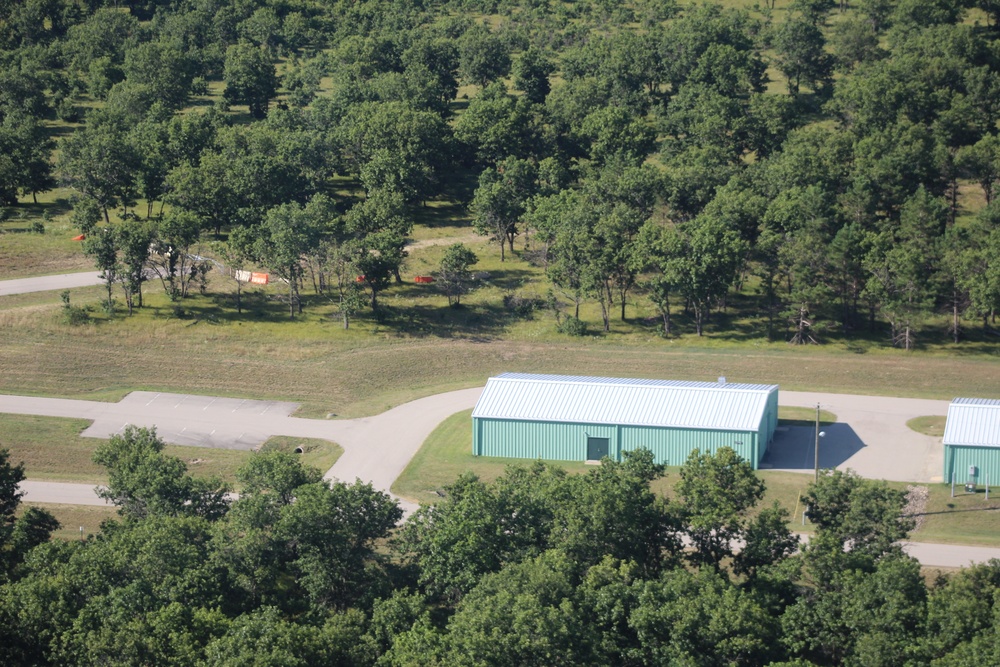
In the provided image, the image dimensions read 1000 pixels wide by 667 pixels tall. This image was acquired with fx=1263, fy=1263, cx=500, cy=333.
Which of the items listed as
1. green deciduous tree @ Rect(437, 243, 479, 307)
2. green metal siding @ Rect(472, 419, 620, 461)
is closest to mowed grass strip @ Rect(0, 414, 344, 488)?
green metal siding @ Rect(472, 419, 620, 461)

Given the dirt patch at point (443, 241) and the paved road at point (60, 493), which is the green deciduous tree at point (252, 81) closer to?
the dirt patch at point (443, 241)

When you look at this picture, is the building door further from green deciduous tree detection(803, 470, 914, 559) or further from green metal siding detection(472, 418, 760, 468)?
green deciduous tree detection(803, 470, 914, 559)

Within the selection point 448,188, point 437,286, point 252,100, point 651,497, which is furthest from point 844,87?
point 651,497

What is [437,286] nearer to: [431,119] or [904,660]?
[431,119]

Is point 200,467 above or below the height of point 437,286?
below

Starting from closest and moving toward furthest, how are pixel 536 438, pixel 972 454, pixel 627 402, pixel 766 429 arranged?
pixel 972 454
pixel 766 429
pixel 536 438
pixel 627 402

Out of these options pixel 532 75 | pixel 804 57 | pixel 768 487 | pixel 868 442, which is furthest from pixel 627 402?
pixel 804 57

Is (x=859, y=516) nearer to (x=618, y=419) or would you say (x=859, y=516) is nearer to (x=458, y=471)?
(x=618, y=419)
